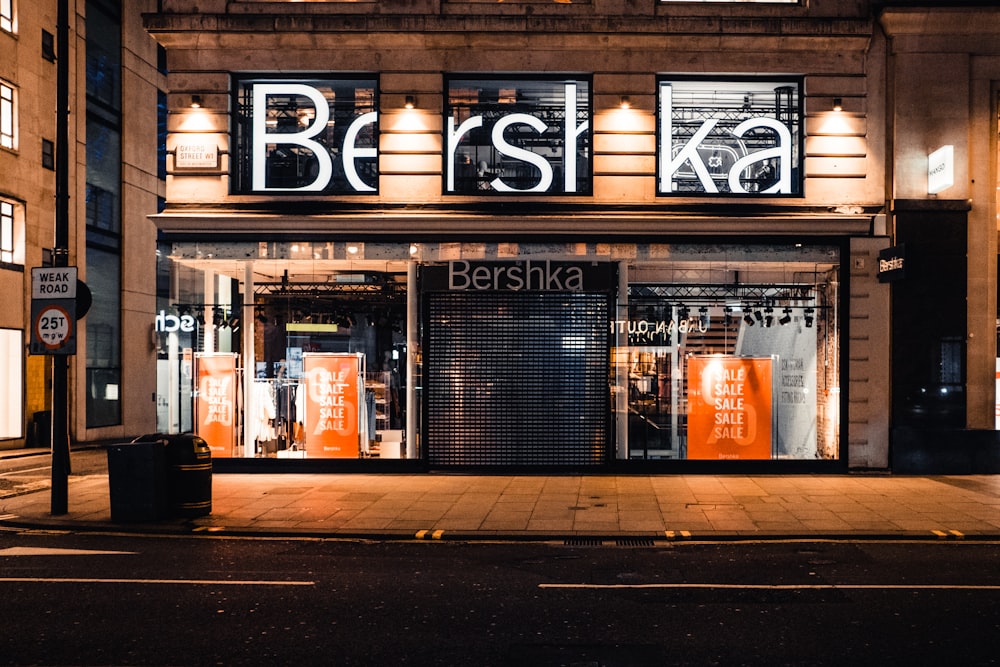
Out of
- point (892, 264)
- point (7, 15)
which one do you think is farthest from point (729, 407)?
point (7, 15)

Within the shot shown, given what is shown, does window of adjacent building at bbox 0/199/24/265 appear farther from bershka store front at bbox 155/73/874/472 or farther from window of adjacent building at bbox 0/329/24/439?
bershka store front at bbox 155/73/874/472

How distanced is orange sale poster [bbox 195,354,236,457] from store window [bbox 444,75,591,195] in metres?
5.69

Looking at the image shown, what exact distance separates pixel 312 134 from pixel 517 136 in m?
3.95

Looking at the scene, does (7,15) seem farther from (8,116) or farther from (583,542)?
(583,542)

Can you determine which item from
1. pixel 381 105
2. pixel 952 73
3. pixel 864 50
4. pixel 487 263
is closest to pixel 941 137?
pixel 952 73

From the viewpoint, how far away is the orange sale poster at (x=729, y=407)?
1633cm

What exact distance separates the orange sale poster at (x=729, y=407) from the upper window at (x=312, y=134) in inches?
290

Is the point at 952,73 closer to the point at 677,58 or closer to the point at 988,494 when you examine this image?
the point at 677,58

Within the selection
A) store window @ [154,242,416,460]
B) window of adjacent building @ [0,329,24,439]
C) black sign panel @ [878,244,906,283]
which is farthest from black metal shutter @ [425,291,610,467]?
window of adjacent building @ [0,329,24,439]

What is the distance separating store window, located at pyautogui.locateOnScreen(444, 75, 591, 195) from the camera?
16203mm

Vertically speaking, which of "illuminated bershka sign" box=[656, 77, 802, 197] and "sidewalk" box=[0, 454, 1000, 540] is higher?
"illuminated bershka sign" box=[656, 77, 802, 197]

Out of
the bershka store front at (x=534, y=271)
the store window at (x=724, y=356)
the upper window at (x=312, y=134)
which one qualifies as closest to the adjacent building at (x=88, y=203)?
the upper window at (x=312, y=134)

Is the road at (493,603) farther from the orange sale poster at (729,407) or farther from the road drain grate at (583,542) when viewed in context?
the orange sale poster at (729,407)

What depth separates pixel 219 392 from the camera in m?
16.7
